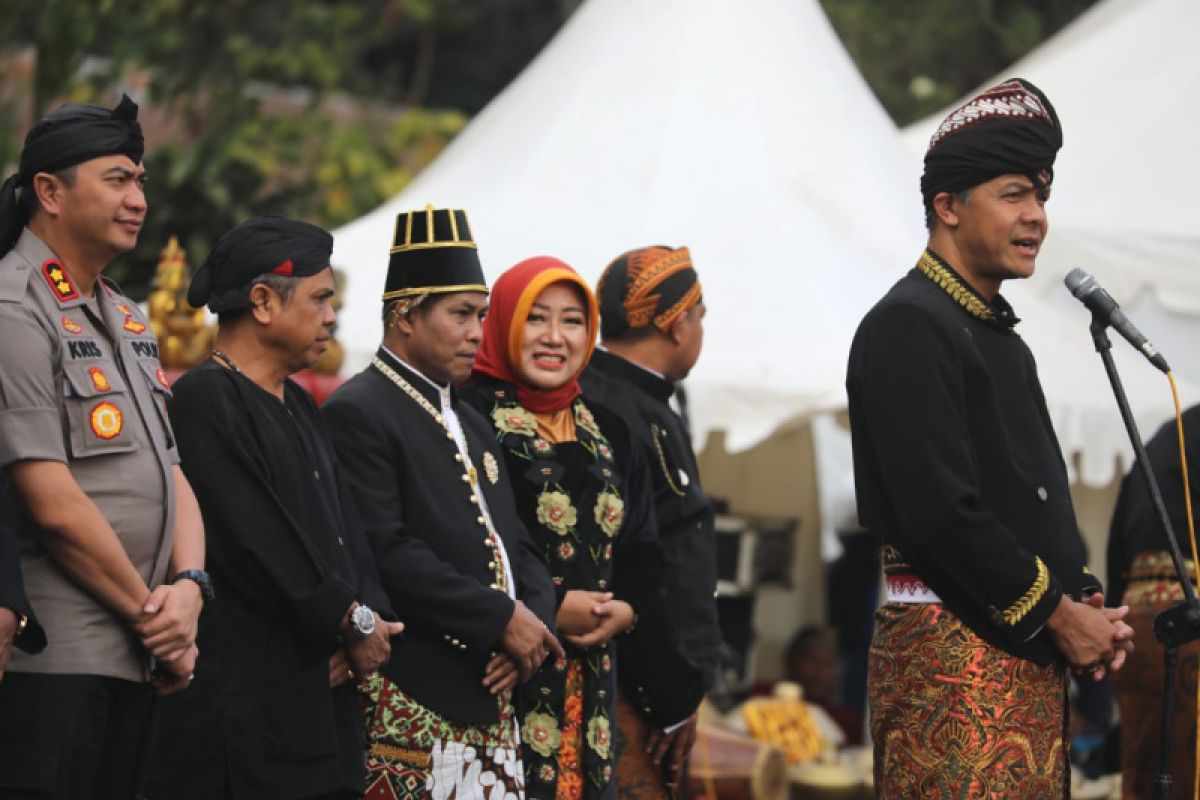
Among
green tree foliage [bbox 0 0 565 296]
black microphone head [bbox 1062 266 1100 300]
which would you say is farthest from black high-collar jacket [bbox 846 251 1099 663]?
green tree foliage [bbox 0 0 565 296]

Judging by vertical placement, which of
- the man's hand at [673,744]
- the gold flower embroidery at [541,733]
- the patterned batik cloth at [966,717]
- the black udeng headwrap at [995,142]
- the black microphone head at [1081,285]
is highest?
the black udeng headwrap at [995,142]

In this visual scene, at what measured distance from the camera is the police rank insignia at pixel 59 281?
3.57 meters

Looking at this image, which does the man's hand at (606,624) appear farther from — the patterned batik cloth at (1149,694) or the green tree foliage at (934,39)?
the green tree foliage at (934,39)

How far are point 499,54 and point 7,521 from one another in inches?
774

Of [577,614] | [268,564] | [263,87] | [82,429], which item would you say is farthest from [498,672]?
[263,87]

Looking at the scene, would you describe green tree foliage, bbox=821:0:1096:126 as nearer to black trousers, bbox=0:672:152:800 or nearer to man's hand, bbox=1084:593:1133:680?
man's hand, bbox=1084:593:1133:680

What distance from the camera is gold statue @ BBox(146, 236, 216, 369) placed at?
262 inches

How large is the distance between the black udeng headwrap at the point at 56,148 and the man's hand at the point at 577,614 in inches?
A: 63.3

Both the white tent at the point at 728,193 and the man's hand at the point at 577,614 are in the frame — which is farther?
the white tent at the point at 728,193

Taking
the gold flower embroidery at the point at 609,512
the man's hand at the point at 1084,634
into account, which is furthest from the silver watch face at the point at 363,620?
the man's hand at the point at 1084,634

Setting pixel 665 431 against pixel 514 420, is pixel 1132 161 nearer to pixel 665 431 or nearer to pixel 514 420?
pixel 665 431

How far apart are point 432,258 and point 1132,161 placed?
21.3 ft

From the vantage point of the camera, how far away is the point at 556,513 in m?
4.68

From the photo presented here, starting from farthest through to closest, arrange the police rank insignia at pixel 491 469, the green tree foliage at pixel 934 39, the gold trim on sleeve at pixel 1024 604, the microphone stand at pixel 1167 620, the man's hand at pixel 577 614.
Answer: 1. the green tree foliage at pixel 934 39
2. the man's hand at pixel 577 614
3. the police rank insignia at pixel 491 469
4. the microphone stand at pixel 1167 620
5. the gold trim on sleeve at pixel 1024 604
